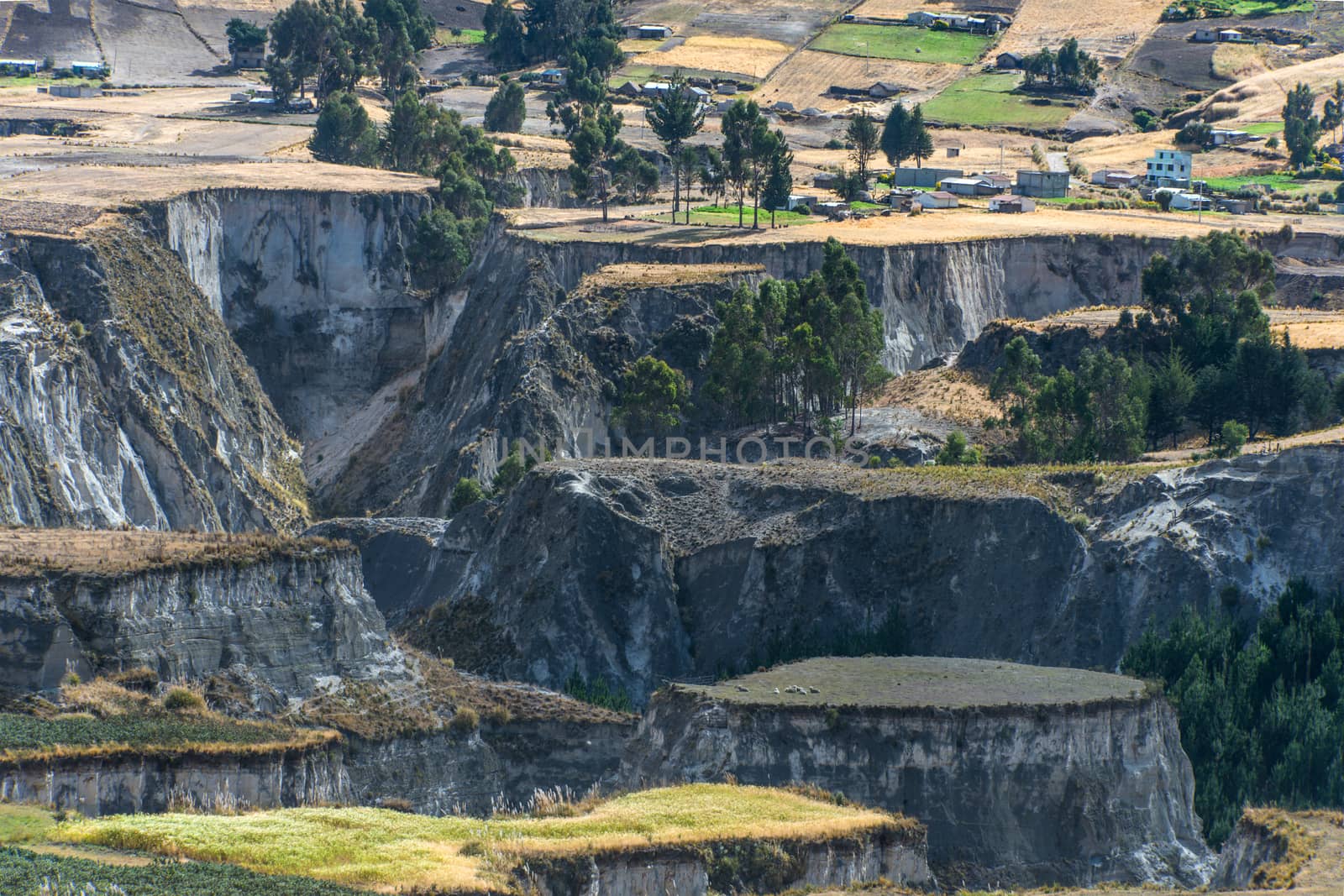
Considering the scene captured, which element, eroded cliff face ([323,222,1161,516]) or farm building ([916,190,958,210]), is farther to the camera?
farm building ([916,190,958,210])

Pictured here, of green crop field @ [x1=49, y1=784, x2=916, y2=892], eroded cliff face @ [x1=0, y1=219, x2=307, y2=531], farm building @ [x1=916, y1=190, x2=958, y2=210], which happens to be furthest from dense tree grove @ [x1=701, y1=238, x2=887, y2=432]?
green crop field @ [x1=49, y1=784, x2=916, y2=892]

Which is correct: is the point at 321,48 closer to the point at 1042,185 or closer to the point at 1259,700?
the point at 1042,185

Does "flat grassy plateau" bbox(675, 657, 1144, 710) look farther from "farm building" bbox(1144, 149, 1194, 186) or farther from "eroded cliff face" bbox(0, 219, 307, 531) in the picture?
"farm building" bbox(1144, 149, 1194, 186)

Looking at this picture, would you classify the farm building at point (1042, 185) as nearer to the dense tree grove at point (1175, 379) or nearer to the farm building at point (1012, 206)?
the farm building at point (1012, 206)

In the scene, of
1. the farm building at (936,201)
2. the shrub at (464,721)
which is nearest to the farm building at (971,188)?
the farm building at (936,201)

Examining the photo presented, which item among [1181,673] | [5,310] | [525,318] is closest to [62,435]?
[5,310]

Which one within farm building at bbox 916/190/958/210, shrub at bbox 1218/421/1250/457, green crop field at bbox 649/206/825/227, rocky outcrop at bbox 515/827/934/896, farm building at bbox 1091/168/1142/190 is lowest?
rocky outcrop at bbox 515/827/934/896
